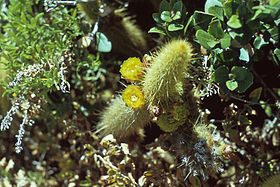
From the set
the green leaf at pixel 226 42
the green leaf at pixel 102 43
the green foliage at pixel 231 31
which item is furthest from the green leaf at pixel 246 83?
the green leaf at pixel 102 43

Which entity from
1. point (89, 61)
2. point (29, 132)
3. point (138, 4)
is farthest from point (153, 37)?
point (29, 132)

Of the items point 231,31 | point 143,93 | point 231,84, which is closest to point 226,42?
point 231,31

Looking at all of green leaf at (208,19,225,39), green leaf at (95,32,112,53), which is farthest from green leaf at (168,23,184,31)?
green leaf at (95,32,112,53)

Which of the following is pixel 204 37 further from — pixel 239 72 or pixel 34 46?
pixel 34 46

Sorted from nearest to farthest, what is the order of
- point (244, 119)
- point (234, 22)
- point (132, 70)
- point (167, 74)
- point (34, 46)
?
point (234, 22) < point (167, 74) < point (132, 70) < point (244, 119) < point (34, 46)

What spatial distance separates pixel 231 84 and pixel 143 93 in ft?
1.08

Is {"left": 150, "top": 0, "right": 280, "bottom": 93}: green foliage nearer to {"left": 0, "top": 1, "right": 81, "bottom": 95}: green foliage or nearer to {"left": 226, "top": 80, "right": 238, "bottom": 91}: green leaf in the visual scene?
{"left": 226, "top": 80, "right": 238, "bottom": 91}: green leaf

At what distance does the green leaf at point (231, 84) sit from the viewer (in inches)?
41.3

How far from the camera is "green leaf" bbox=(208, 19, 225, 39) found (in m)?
1.02

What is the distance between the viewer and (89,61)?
1462mm

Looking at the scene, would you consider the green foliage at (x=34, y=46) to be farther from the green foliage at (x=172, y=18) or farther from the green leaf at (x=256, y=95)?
the green leaf at (x=256, y=95)

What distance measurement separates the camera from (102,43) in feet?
4.70

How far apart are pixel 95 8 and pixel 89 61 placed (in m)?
0.25

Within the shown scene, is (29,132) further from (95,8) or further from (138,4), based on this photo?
(138,4)
